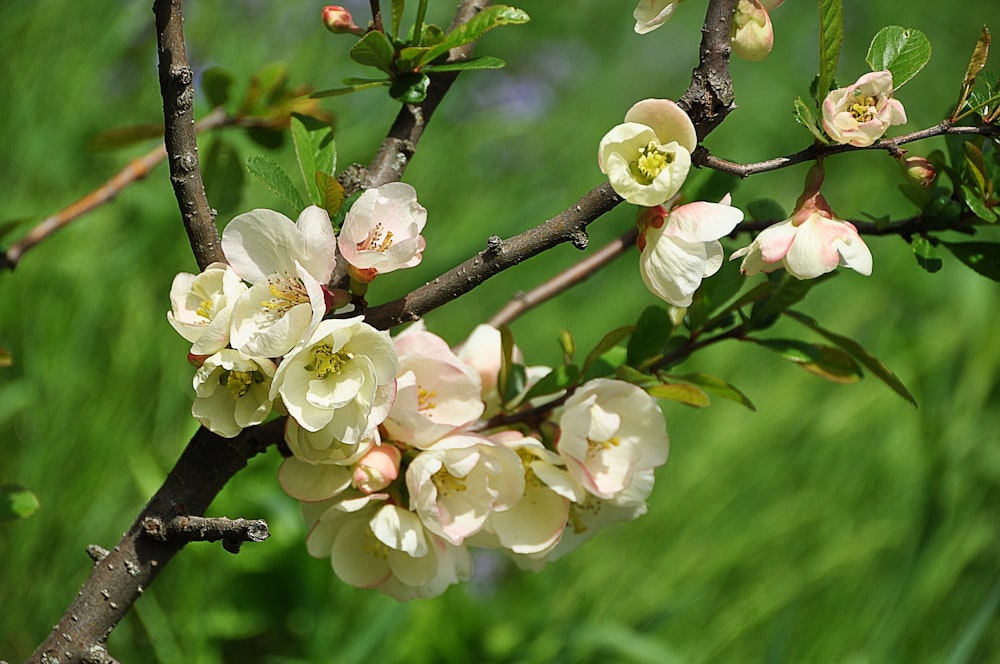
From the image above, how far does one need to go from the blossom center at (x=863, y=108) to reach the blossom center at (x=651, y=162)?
4.0 inches

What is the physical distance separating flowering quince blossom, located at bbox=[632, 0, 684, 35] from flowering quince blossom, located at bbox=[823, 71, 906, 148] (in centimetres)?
10

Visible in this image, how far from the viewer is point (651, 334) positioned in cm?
68

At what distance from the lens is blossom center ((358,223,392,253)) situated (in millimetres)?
552

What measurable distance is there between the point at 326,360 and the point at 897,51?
1.24 ft

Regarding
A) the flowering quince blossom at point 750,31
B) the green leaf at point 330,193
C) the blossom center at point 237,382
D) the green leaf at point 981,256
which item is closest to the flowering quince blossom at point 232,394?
the blossom center at point 237,382

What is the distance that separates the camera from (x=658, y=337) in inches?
26.6

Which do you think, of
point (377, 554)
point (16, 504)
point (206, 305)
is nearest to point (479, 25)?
point (206, 305)

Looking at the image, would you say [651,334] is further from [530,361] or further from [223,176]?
[530,361]

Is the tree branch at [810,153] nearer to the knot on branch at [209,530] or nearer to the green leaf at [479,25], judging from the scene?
the green leaf at [479,25]

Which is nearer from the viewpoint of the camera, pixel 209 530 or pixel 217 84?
pixel 209 530

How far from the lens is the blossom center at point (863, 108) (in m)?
0.54

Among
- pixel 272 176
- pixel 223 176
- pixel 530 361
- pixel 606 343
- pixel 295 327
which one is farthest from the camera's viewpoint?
pixel 530 361

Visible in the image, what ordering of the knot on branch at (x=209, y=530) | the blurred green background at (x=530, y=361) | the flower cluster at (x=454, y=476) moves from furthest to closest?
the blurred green background at (x=530, y=361), the flower cluster at (x=454, y=476), the knot on branch at (x=209, y=530)

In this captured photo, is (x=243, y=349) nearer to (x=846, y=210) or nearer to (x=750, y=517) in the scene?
(x=750, y=517)
